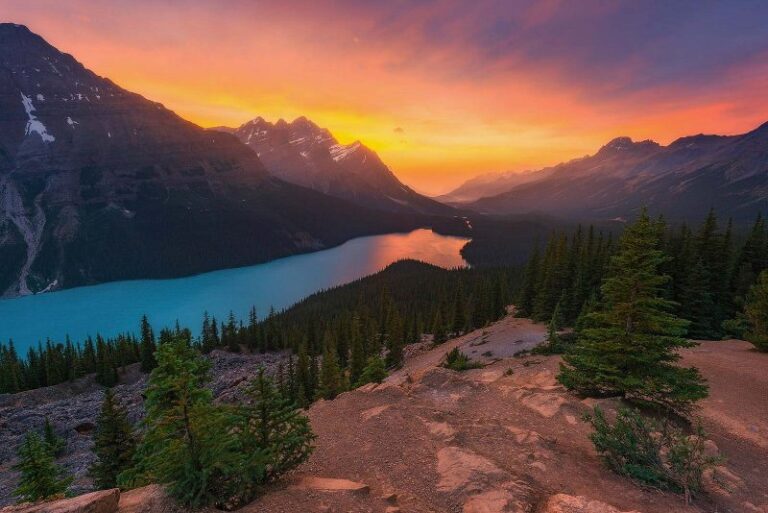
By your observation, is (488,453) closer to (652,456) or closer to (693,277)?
(652,456)

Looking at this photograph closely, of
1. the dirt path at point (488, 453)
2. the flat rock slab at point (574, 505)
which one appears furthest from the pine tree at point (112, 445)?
the flat rock slab at point (574, 505)

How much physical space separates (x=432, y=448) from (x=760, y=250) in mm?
58098

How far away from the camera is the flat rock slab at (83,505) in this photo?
9.70 meters

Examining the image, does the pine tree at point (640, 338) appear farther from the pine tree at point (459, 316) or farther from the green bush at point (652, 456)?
the pine tree at point (459, 316)

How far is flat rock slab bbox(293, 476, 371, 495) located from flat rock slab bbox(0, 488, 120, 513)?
16.1 feet

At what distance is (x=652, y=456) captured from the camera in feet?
41.1

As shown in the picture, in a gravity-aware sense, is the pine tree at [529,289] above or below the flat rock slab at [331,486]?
below

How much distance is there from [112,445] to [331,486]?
88.5 feet

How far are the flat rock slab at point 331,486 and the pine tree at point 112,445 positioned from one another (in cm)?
2367

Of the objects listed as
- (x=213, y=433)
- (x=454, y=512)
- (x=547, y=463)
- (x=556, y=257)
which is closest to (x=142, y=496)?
(x=213, y=433)

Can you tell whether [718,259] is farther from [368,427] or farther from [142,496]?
[142,496]

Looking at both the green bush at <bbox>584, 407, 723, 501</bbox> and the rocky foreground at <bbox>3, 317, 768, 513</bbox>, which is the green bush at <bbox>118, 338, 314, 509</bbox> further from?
the green bush at <bbox>584, 407, 723, 501</bbox>

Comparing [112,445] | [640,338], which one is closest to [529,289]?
[640,338]

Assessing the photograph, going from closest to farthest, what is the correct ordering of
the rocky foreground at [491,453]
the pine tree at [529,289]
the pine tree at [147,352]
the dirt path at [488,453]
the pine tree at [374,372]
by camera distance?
the rocky foreground at [491,453] → the dirt path at [488,453] → the pine tree at [374,372] → the pine tree at [529,289] → the pine tree at [147,352]
